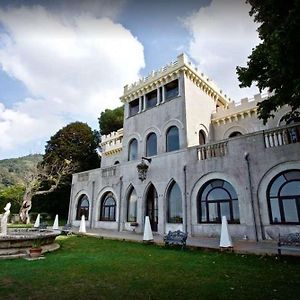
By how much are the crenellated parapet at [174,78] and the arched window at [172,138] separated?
14.0 feet

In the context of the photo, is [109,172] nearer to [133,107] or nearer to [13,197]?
[133,107]

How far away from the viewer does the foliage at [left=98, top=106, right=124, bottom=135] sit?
39031 millimetres

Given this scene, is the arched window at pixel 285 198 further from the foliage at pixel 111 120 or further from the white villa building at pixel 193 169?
the foliage at pixel 111 120

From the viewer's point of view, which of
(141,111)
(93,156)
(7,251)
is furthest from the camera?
(93,156)

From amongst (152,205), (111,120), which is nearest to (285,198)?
(152,205)

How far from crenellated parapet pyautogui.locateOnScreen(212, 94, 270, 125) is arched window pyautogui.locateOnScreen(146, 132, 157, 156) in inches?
223

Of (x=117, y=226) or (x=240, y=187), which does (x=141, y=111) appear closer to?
(x=117, y=226)

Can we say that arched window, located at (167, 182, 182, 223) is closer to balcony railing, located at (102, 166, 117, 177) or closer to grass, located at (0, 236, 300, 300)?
balcony railing, located at (102, 166, 117, 177)

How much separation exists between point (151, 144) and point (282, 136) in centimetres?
1083

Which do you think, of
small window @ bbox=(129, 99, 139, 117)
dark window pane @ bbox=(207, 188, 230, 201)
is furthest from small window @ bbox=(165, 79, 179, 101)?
dark window pane @ bbox=(207, 188, 230, 201)

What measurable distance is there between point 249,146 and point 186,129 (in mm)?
5941

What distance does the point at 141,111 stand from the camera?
2223 centimetres

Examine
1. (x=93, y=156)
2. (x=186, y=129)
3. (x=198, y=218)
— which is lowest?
(x=198, y=218)

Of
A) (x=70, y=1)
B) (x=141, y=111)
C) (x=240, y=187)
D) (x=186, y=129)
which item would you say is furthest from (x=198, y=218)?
(x=70, y=1)
